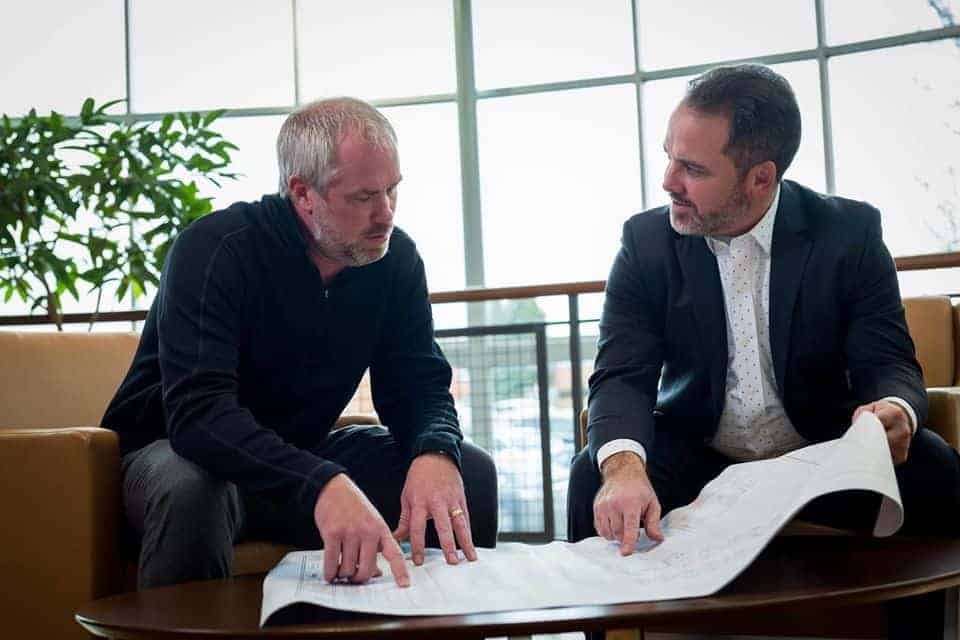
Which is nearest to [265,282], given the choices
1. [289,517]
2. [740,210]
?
[289,517]

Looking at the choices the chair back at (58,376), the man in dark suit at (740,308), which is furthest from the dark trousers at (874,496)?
the chair back at (58,376)

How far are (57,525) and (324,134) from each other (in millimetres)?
728

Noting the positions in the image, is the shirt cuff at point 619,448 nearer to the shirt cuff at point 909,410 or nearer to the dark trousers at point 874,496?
the dark trousers at point 874,496

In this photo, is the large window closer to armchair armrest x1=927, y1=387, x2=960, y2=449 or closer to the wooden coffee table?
armchair armrest x1=927, y1=387, x2=960, y2=449

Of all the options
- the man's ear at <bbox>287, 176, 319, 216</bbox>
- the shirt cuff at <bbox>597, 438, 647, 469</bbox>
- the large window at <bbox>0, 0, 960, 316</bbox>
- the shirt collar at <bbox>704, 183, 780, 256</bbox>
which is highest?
the large window at <bbox>0, 0, 960, 316</bbox>

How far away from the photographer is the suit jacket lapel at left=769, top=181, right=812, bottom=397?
1.85 metres

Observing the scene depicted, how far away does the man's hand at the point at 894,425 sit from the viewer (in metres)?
1.53

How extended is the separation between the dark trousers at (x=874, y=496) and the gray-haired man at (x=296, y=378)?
0.18 m

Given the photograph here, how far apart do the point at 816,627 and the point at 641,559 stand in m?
0.73

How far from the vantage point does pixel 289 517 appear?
1827 millimetres

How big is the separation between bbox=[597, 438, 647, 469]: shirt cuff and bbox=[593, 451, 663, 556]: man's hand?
75 millimetres

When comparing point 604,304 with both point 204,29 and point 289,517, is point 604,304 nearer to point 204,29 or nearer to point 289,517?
point 289,517

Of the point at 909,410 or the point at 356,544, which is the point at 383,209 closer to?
the point at 356,544

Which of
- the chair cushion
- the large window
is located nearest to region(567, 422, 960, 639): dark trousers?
the chair cushion
